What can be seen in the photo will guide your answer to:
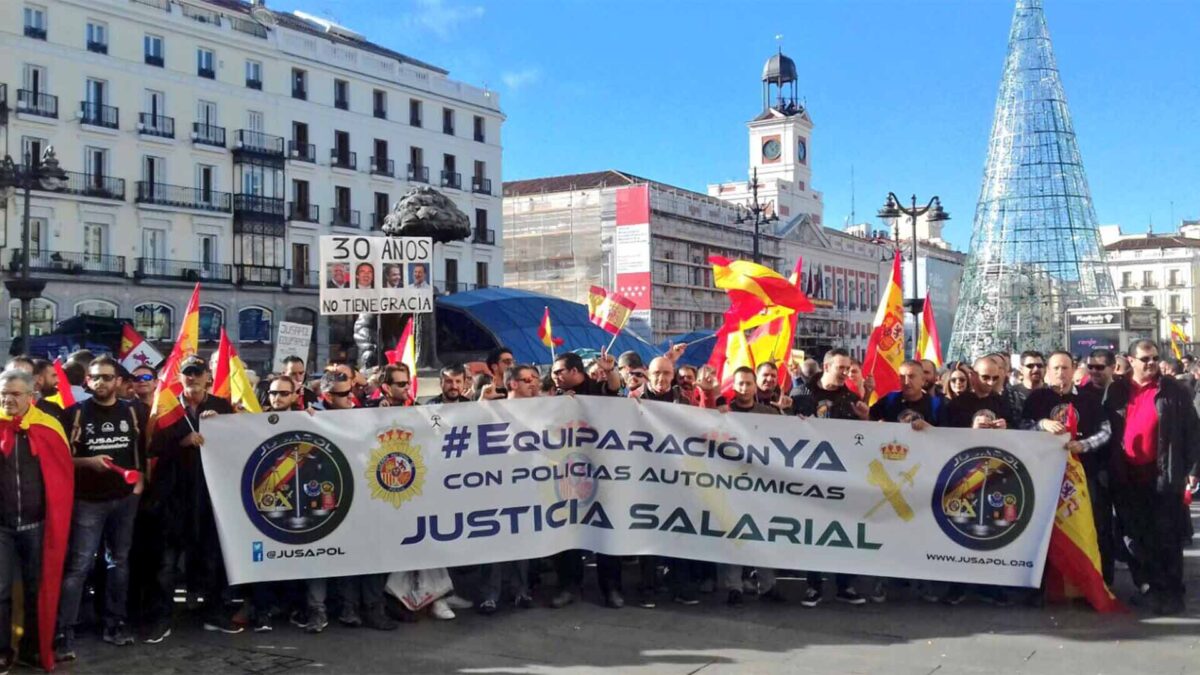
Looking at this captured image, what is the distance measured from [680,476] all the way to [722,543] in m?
0.48

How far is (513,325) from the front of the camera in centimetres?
3719

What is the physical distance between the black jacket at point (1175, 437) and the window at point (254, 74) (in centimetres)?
4410

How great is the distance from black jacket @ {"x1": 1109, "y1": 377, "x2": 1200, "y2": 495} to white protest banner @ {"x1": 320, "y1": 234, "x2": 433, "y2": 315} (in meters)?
6.57

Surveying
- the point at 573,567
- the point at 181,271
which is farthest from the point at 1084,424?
the point at 181,271

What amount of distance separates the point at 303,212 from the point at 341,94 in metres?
5.92

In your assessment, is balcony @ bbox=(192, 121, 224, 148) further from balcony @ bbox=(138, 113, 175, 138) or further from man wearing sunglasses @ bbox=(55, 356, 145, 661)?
man wearing sunglasses @ bbox=(55, 356, 145, 661)

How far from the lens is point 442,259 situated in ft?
175

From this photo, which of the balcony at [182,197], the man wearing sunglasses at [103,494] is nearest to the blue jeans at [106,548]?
the man wearing sunglasses at [103,494]

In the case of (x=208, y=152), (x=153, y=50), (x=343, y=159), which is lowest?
(x=208, y=152)

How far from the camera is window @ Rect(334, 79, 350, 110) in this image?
49.9 meters

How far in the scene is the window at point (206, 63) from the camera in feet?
146

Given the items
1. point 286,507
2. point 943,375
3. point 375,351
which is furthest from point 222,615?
point 375,351

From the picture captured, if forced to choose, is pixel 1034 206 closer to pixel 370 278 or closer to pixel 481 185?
pixel 481 185

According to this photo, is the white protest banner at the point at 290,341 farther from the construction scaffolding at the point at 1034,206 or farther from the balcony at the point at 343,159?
the balcony at the point at 343,159
